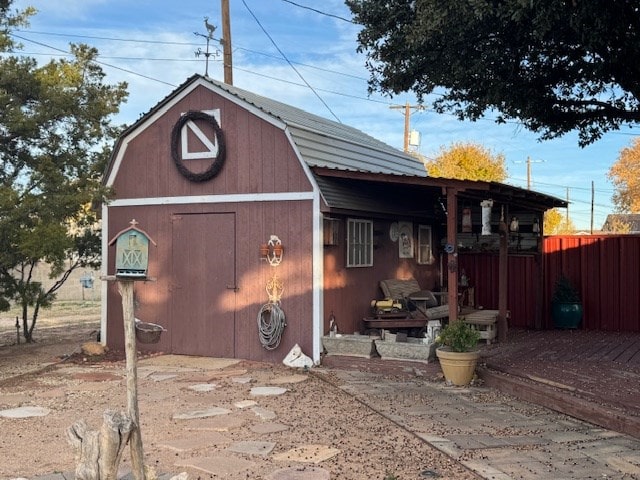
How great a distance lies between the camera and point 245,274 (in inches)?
357

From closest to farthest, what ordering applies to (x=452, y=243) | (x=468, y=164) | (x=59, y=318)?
(x=452, y=243) → (x=59, y=318) → (x=468, y=164)

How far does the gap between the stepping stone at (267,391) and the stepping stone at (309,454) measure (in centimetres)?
198

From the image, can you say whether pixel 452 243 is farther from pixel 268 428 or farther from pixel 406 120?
pixel 406 120

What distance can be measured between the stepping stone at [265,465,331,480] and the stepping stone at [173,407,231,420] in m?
1.72

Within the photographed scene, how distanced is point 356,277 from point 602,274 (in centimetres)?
519

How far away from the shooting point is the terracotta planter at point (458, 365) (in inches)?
284

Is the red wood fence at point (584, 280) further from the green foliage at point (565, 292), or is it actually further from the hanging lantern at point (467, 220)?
the hanging lantern at point (467, 220)

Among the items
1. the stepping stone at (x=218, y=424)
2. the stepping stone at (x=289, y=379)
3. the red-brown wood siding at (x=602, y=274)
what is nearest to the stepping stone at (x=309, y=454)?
the stepping stone at (x=218, y=424)

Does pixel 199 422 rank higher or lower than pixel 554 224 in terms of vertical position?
lower

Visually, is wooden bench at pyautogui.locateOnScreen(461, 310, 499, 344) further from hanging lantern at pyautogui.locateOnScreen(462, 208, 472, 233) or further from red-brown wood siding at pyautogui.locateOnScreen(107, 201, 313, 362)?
red-brown wood siding at pyautogui.locateOnScreen(107, 201, 313, 362)

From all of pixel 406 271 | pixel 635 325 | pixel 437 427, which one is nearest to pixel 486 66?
pixel 437 427

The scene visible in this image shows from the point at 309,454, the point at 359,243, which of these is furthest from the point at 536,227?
the point at 309,454

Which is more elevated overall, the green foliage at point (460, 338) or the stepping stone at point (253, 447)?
the green foliage at point (460, 338)

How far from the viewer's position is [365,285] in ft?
32.3
